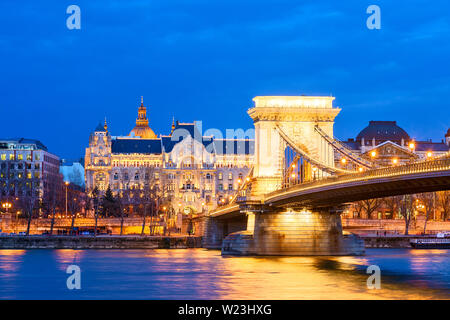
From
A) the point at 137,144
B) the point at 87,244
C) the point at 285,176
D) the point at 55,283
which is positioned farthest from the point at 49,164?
the point at 55,283

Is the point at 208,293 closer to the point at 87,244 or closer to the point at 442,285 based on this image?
the point at 442,285

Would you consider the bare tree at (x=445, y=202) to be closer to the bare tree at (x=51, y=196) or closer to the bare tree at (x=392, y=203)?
the bare tree at (x=392, y=203)

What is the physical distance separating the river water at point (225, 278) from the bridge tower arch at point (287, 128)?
7.64 m

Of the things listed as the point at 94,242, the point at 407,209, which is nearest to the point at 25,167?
the point at 94,242

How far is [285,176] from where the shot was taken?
66.9 m

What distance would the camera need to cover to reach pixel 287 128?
66812 millimetres

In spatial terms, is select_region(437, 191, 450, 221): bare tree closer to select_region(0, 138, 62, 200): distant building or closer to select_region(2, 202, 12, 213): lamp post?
select_region(2, 202, 12, 213): lamp post

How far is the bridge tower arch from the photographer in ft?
217

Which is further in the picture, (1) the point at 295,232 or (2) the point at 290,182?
(2) the point at 290,182

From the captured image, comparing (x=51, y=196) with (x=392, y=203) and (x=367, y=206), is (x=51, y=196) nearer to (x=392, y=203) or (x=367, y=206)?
(x=367, y=206)

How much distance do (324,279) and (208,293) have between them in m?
8.25

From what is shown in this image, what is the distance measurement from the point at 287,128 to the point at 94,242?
29.6m

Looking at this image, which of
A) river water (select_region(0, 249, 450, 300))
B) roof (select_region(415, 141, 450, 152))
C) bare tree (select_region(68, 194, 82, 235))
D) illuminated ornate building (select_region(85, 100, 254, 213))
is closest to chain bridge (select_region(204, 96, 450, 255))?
river water (select_region(0, 249, 450, 300))
